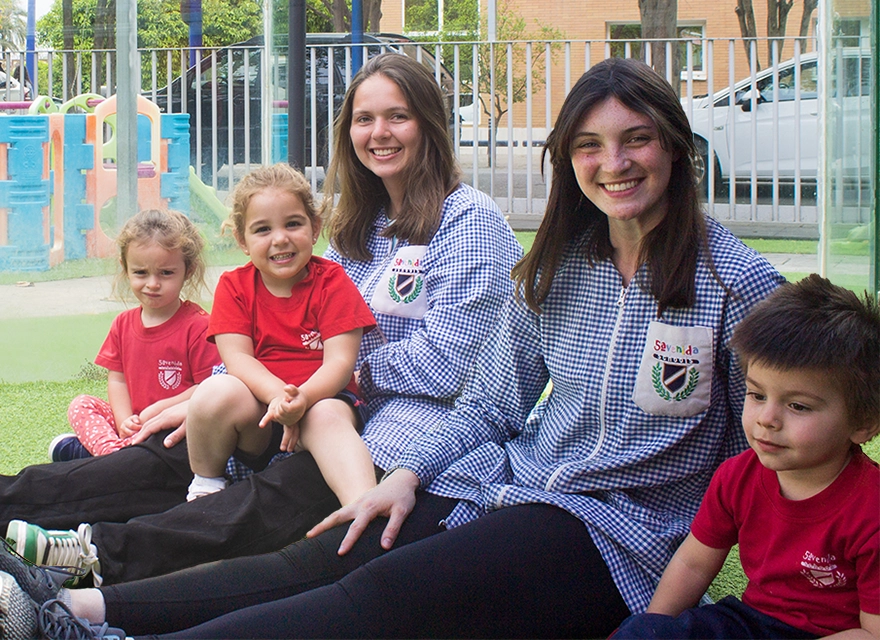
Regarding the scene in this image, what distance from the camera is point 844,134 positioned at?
416 cm

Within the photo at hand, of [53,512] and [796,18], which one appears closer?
[53,512]

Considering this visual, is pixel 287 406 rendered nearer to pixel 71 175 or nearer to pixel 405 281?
pixel 405 281

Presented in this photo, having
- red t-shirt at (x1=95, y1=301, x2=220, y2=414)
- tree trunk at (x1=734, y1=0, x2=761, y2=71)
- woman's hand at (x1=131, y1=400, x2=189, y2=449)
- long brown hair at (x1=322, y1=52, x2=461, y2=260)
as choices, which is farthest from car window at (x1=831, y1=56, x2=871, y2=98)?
tree trunk at (x1=734, y1=0, x2=761, y2=71)

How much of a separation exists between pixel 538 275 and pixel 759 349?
1.83 feet

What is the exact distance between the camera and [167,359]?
2.79 m

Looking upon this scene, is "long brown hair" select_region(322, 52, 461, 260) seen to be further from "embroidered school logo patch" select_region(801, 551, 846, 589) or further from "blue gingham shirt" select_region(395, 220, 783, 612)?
"embroidered school logo patch" select_region(801, 551, 846, 589)

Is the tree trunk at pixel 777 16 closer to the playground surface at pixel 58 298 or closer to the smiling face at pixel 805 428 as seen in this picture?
the playground surface at pixel 58 298

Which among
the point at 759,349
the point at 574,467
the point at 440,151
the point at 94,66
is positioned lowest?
the point at 574,467

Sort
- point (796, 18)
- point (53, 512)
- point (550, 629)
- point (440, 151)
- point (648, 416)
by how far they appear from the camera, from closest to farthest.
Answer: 1. point (550, 629)
2. point (648, 416)
3. point (53, 512)
4. point (440, 151)
5. point (796, 18)

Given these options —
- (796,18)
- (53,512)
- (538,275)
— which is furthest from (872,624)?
(796,18)

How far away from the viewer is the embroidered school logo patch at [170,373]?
9.13 ft

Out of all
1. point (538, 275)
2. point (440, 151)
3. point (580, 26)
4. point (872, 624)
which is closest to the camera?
point (872, 624)

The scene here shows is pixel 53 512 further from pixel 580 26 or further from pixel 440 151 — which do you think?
pixel 580 26

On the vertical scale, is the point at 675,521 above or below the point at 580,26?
below
